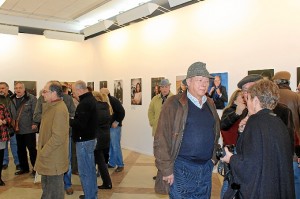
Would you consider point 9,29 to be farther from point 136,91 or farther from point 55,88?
point 55,88

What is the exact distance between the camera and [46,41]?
10.4 meters

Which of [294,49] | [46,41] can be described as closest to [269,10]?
[294,49]

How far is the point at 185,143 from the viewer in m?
2.92

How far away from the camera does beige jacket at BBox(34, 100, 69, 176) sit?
3.56 metres

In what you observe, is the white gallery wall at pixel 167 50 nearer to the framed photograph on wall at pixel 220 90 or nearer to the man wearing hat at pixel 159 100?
the framed photograph on wall at pixel 220 90

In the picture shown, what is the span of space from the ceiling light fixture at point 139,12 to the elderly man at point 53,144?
160 inches

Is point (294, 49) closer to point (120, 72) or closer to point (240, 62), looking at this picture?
point (240, 62)

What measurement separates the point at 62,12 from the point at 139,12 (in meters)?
2.95

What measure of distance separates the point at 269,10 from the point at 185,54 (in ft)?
7.72

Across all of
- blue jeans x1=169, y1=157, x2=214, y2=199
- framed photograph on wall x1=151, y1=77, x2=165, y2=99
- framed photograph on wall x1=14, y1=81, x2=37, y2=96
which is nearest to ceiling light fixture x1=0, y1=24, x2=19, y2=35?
framed photograph on wall x1=14, y1=81, x2=37, y2=96

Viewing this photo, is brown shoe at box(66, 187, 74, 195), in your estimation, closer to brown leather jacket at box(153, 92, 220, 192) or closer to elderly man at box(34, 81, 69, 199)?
elderly man at box(34, 81, 69, 199)

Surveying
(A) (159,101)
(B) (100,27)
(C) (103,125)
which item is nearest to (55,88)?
(C) (103,125)

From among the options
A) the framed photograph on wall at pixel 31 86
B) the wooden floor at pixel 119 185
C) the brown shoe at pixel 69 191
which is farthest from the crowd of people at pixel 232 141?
the framed photograph on wall at pixel 31 86

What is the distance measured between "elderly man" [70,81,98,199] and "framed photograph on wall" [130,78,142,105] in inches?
175
